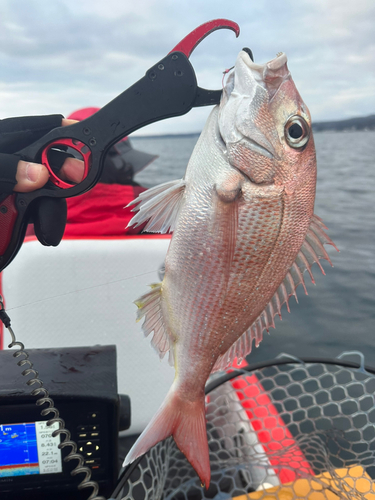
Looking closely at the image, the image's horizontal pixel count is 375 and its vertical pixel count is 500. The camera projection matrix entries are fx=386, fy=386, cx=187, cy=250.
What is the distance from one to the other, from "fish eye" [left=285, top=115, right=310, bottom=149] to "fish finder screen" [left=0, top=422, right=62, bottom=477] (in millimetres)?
1118

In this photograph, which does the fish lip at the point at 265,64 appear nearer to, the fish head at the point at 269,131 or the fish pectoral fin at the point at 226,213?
the fish head at the point at 269,131

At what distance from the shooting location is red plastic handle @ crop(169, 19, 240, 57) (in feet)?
3.03

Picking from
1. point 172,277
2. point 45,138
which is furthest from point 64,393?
point 45,138

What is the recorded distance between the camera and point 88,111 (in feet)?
8.40


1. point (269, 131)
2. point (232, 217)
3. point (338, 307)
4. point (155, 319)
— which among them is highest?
point (269, 131)

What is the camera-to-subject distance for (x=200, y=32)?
93cm

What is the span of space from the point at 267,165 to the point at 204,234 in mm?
243

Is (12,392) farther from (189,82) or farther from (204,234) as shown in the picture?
(189,82)

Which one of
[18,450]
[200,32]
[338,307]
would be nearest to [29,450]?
[18,450]

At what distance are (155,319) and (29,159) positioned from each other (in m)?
0.53

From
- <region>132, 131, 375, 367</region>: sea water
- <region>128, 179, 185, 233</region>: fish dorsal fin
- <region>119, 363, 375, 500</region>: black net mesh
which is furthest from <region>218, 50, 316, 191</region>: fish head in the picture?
<region>132, 131, 375, 367</region>: sea water

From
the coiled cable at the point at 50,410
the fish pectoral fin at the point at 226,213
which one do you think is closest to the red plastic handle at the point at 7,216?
the coiled cable at the point at 50,410

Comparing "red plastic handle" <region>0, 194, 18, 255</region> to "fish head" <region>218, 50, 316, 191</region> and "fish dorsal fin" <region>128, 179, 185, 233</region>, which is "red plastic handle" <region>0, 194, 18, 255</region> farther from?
"fish head" <region>218, 50, 316, 191</region>

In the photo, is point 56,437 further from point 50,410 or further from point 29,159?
point 29,159
